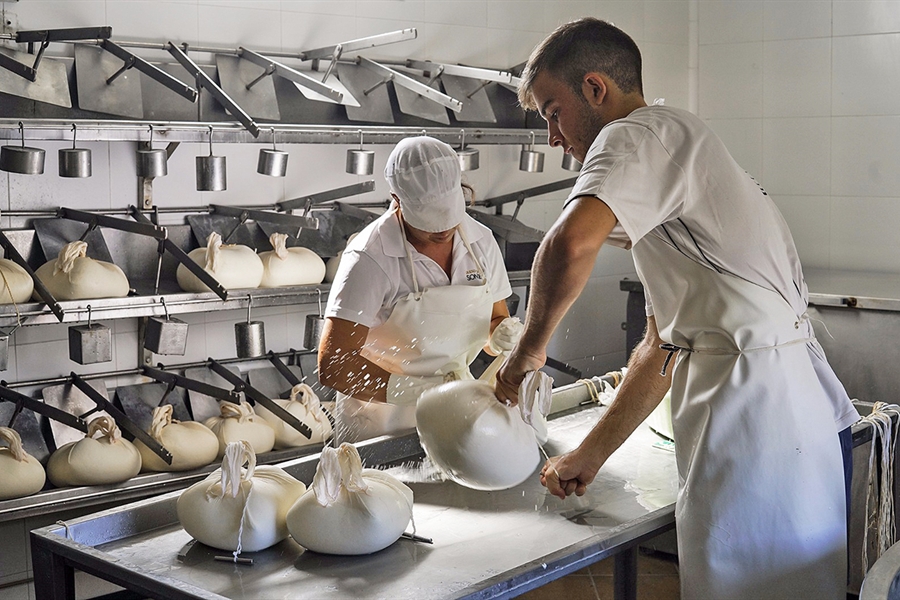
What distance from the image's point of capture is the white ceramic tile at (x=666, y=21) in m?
4.55

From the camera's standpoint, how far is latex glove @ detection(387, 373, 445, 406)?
92.6 inches

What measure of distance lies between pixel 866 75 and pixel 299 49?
2419 mm

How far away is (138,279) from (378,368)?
1.07 m

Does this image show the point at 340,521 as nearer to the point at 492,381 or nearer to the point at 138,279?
the point at 492,381

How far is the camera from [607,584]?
10.9ft

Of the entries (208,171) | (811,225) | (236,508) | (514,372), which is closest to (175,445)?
(208,171)

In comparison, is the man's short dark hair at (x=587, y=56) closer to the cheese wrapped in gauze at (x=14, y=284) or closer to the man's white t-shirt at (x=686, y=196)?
the man's white t-shirt at (x=686, y=196)

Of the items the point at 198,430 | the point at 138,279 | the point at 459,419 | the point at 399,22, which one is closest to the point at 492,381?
the point at 459,419

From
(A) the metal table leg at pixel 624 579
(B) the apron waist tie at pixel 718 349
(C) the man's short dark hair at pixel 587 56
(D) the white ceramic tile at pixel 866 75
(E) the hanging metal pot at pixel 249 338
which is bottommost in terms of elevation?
(A) the metal table leg at pixel 624 579

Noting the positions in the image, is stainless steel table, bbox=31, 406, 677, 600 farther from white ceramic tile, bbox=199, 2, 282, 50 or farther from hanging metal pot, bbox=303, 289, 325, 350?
white ceramic tile, bbox=199, 2, 282, 50

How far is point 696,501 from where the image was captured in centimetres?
167

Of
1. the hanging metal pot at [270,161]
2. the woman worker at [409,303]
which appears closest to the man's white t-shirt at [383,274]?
the woman worker at [409,303]

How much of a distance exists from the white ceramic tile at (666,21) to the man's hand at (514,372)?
10.7ft

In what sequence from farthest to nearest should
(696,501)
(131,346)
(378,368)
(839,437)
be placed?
(131,346) < (378,368) < (839,437) < (696,501)
